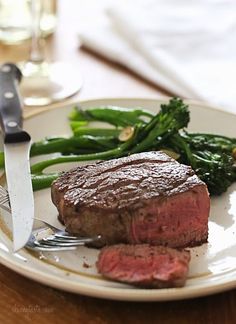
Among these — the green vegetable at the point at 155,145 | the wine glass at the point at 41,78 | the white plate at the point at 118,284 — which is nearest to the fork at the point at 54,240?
the white plate at the point at 118,284

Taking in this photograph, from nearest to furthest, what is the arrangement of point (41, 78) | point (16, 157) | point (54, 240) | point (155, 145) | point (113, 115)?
point (54, 240) < point (16, 157) < point (155, 145) < point (113, 115) < point (41, 78)

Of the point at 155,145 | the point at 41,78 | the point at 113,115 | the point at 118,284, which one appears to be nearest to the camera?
the point at 118,284

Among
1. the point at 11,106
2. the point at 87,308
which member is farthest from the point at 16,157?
the point at 87,308

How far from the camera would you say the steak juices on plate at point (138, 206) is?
1418mm

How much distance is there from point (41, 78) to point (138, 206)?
110cm

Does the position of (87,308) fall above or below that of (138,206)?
A: below

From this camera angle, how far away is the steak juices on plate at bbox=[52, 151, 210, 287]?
142 cm

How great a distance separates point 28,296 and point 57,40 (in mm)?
1482

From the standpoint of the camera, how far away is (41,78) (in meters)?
2.42

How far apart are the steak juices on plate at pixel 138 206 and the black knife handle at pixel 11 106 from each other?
0.24 m

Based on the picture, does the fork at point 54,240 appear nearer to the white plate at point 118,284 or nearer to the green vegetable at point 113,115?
the white plate at point 118,284

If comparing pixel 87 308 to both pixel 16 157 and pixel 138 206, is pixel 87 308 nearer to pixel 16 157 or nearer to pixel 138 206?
pixel 138 206

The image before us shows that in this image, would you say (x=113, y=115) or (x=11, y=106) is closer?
(x=11, y=106)

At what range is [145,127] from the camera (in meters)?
1.81
